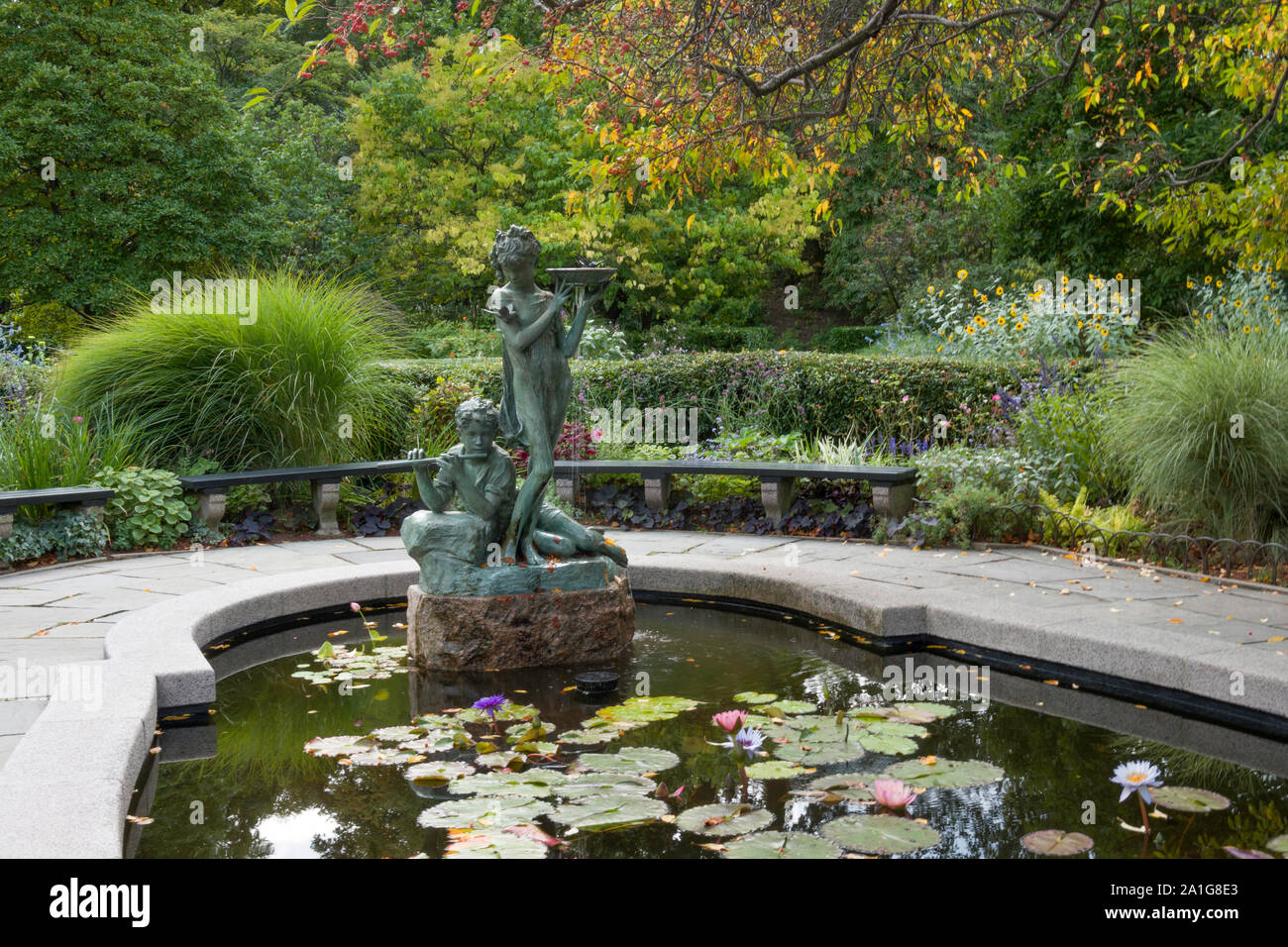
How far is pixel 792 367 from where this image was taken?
34.4ft

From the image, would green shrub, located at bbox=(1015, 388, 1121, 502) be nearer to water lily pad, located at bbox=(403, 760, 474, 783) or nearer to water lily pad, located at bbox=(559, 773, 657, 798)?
water lily pad, located at bbox=(559, 773, 657, 798)

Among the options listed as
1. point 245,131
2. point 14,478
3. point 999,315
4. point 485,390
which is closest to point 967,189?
point 999,315

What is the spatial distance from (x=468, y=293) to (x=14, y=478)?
1305 cm

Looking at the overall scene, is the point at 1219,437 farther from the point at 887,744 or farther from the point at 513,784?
the point at 513,784

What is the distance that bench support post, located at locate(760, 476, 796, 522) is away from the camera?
862 cm

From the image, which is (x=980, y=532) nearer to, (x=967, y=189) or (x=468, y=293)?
(x=967, y=189)

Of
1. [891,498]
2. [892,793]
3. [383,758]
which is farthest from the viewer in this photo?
[891,498]

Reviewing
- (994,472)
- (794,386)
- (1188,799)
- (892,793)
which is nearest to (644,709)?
(892,793)

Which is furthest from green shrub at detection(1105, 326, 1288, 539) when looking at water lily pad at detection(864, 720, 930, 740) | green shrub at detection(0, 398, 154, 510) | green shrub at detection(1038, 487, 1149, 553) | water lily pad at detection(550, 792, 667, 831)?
green shrub at detection(0, 398, 154, 510)

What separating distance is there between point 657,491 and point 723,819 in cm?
581

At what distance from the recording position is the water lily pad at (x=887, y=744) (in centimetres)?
393

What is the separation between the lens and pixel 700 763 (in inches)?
152

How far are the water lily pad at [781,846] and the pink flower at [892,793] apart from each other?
251mm

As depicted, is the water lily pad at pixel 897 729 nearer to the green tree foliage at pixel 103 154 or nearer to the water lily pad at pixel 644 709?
the water lily pad at pixel 644 709
